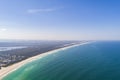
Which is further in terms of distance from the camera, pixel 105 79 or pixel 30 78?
pixel 30 78

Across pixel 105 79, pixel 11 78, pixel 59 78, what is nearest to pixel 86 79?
pixel 105 79

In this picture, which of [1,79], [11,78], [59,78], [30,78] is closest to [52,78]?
[59,78]

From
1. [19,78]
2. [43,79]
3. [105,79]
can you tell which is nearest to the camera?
[105,79]

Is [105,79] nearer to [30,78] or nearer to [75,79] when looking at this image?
[75,79]

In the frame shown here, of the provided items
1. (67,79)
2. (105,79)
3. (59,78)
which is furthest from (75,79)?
(105,79)

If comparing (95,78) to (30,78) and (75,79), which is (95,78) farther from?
(30,78)

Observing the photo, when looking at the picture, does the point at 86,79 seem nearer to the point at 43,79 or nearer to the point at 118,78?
the point at 118,78

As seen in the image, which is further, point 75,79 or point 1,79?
point 1,79

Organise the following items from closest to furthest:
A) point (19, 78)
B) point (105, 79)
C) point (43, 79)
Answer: point (105, 79) → point (43, 79) → point (19, 78)
